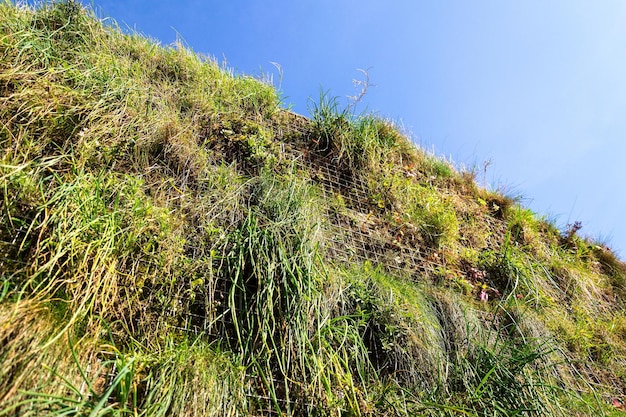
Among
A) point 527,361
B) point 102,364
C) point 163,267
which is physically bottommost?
point 102,364

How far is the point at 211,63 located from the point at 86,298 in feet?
8.84

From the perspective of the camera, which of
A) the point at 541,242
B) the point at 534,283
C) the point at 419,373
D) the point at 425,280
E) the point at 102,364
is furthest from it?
the point at 541,242

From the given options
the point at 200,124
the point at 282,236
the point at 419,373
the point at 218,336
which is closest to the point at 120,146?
the point at 200,124

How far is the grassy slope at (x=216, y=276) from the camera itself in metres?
1.79

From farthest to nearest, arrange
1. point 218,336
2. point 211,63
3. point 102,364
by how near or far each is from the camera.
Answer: point 211,63 < point 218,336 < point 102,364

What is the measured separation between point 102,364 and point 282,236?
1.07m

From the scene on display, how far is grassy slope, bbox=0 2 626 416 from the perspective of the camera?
1794 millimetres

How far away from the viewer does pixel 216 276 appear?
2334 mm

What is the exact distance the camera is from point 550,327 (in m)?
3.24

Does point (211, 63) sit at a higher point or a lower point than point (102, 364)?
higher

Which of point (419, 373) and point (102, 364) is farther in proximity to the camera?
point (419, 373)

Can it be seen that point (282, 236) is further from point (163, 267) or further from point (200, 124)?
point (200, 124)

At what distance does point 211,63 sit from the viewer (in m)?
4.00

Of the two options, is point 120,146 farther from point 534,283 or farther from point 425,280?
point 534,283
